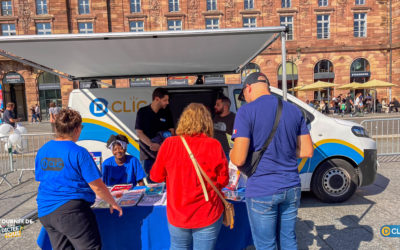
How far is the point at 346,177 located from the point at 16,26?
102 feet

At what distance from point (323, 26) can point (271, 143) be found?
30.0 meters

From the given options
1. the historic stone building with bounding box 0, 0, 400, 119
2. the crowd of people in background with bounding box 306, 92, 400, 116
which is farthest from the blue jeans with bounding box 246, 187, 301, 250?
the historic stone building with bounding box 0, 0, 400, 119

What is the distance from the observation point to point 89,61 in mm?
4043

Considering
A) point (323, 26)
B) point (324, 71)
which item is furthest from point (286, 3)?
point (324, 71)

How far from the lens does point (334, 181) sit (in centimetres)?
438

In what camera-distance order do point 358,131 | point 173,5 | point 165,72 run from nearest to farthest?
point 358,131 → point 165,72 → point 173,5

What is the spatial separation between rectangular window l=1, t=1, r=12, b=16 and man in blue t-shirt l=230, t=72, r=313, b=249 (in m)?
32.3

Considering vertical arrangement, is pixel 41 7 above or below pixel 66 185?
above

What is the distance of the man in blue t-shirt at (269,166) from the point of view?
6.40 feet

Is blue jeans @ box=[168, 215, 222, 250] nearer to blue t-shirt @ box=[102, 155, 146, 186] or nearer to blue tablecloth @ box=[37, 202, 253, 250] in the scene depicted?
blue tablecloth @ box=[37, 202, 253, 250]

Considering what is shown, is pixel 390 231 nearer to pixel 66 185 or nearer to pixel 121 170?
pixel 121 170

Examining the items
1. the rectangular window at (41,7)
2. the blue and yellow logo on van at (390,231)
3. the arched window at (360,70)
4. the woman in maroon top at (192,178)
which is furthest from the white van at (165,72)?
the arched window at (360,70)

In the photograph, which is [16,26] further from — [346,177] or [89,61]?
[346,177]

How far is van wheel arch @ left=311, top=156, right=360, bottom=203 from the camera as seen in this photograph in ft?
14.2
